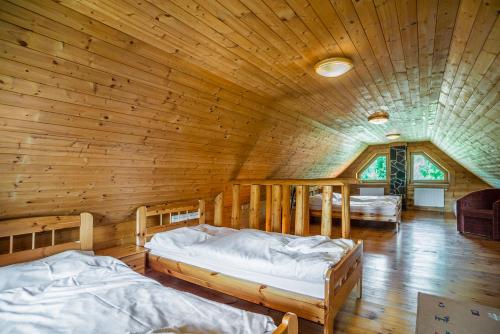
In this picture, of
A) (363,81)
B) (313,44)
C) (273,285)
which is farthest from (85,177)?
(363,81)

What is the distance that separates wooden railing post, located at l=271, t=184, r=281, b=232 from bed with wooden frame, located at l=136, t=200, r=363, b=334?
1.22 m

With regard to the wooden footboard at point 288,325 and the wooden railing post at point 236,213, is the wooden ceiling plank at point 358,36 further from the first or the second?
the wooden railing post at point 236,213

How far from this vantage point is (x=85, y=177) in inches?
102

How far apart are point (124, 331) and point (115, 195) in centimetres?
201

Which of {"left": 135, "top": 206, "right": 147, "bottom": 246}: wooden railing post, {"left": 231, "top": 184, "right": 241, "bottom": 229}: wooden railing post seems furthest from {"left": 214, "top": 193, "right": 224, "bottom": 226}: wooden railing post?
{"left": 135, "top": 206, "right": 147, "bottom": 246}: wooden railing post

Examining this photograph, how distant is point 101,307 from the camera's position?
1489 mm

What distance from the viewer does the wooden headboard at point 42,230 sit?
2.25 metres

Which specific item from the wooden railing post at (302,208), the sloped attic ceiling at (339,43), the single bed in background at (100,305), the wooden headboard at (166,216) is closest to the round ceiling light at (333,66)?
the sloped attic ceiling at (339,43)

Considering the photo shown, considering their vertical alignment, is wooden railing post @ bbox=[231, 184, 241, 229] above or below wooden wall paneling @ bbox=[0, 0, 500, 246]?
below

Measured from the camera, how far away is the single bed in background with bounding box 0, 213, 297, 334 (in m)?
1.31

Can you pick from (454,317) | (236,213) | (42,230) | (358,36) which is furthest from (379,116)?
(42,230)

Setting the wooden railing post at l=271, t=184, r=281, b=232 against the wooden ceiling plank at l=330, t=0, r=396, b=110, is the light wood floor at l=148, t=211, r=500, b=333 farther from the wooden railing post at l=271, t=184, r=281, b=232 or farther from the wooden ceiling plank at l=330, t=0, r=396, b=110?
the wooden ceiling plank at l=330, t=0, r=396, b=110

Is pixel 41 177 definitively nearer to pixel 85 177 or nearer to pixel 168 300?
pixel 85 177

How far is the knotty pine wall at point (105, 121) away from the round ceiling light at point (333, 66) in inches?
39.4
